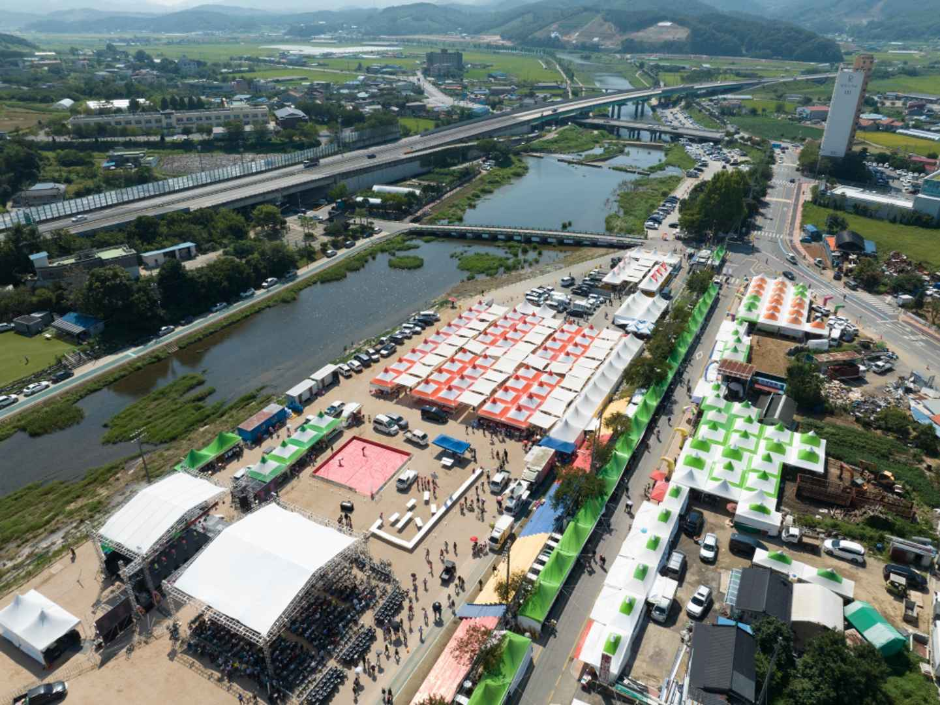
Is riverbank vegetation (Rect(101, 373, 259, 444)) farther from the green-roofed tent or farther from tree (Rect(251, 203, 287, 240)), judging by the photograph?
tree (Rect(251, 203, 287, 240))

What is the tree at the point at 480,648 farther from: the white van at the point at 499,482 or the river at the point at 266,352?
the river at the point at 266,352

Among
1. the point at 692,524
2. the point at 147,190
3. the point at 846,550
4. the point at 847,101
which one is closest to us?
the point at 846,550

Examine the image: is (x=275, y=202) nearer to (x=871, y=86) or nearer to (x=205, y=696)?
(x=205, y=696)

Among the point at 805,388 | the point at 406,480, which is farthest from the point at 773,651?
the point at 805,388

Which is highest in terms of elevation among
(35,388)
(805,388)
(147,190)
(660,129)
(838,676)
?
(660,129)

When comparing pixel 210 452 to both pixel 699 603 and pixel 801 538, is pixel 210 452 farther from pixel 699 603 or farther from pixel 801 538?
pixel 801 538

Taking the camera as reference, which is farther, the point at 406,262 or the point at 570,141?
the point at 570,141
